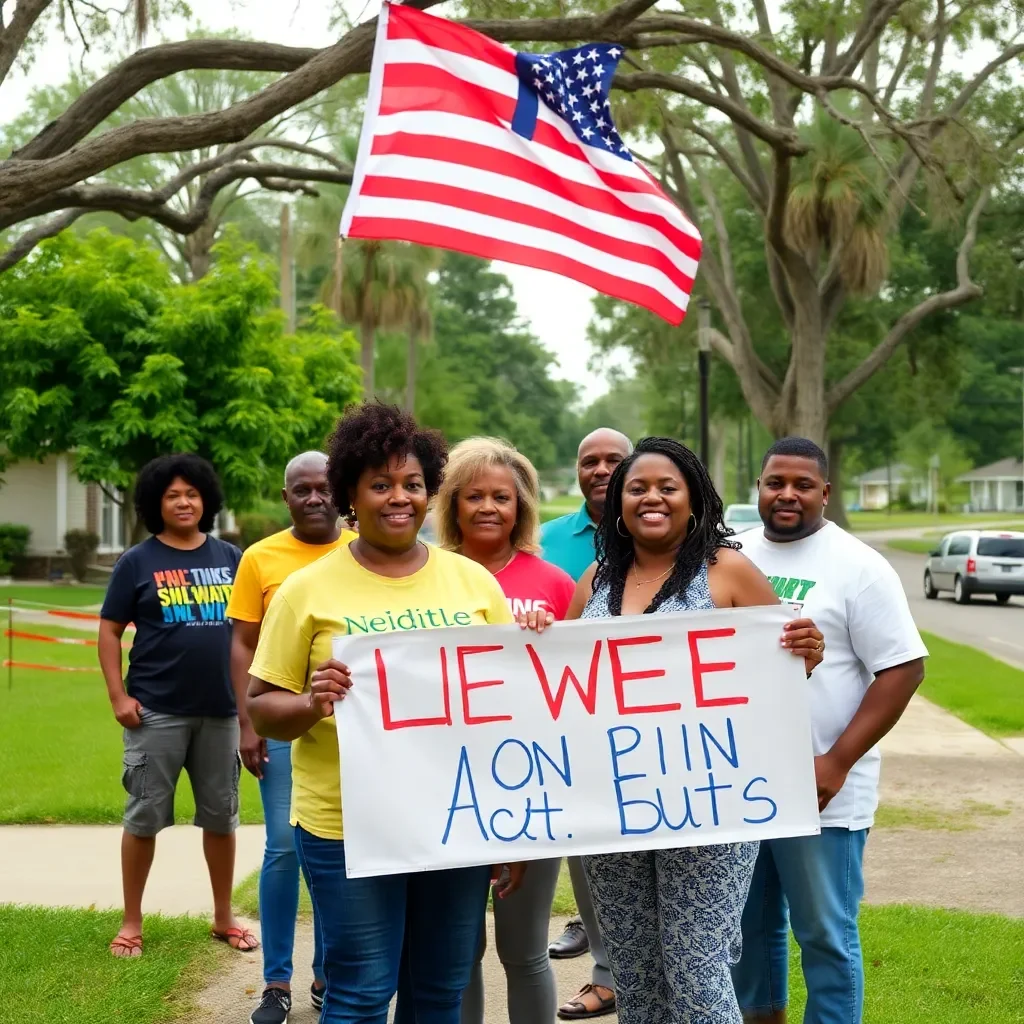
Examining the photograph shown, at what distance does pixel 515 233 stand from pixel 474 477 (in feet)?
6.73

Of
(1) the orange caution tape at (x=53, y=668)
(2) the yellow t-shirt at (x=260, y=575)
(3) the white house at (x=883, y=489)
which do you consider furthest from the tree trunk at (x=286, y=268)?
(3) the white house at (x=883, y=489)

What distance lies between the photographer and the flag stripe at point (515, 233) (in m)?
5.78

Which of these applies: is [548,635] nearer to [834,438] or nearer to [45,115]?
[45,115]

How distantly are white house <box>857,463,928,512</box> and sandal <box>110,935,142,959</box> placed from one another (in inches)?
4200

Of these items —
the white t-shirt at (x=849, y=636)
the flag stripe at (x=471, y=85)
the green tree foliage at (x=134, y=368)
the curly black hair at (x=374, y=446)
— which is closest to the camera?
the curly black hair at (x=374, y=446)

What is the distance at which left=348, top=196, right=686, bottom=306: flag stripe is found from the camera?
5781 millimetres

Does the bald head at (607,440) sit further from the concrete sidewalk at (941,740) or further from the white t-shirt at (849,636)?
the concrete sidewalk at (941,740)

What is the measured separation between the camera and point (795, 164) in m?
23.5

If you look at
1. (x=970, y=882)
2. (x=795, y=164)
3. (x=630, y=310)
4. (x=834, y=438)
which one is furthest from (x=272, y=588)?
(x=834, y=438)

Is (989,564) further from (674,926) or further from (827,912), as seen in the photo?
(674,926)

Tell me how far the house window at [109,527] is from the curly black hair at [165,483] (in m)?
29.8

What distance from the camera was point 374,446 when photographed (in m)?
3.60

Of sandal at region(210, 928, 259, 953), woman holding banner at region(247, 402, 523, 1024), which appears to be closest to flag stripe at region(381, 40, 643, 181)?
woman holding banner at region(247, 402, 523, 1024)

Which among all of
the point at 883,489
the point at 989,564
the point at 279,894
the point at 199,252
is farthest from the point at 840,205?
the point at 883,489
